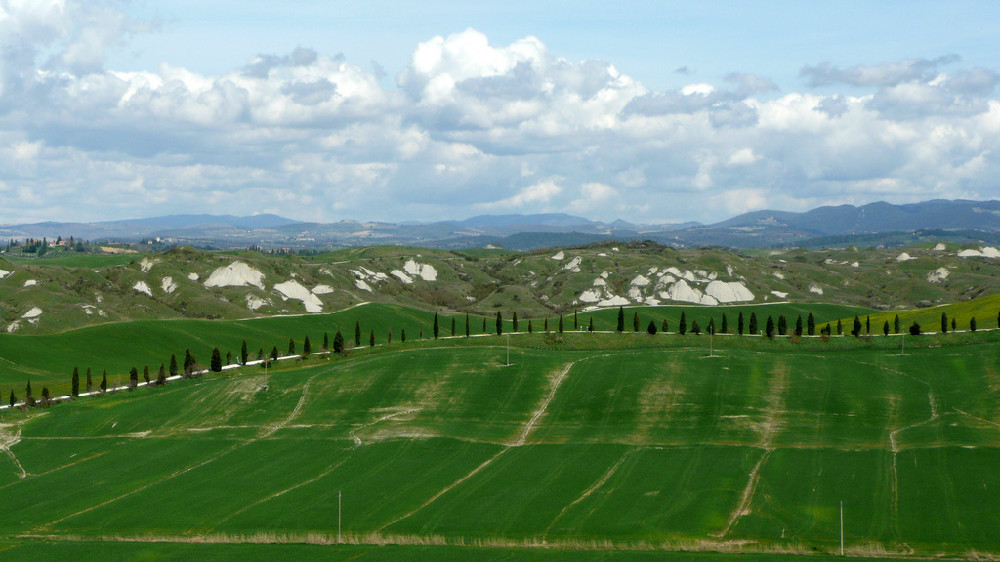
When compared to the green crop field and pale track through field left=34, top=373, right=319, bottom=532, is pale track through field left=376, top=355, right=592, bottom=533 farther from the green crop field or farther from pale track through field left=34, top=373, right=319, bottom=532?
pale track through field left=34, top=373, right=319, bottom=532

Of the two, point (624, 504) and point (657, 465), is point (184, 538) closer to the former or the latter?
point (624, 504)

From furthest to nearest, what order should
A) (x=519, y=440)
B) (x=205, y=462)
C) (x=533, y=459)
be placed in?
(x=519, y=440)
(x=205, y=462)
(x=533, y=459)

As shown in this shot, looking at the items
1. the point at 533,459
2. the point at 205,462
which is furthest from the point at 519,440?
the point at 205,462

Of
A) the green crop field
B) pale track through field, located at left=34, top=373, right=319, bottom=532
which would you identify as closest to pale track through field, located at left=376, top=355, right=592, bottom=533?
the green crop field

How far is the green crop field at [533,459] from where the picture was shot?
65375mm

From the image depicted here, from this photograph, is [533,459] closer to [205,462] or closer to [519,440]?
[519,440]

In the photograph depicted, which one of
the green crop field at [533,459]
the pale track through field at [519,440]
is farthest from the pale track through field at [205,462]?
the pale track through field at [519,440]

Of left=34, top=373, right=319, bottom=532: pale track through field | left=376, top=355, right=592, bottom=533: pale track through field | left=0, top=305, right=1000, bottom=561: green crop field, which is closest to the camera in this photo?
left=0, top=305, right=1000, bottom=561: green crop field

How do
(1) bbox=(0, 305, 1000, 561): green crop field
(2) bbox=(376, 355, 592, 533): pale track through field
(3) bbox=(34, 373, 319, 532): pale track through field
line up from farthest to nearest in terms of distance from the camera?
(3) bbox=(34, 373, 319, 532): pale track through field < (2) bbox=(376, 355, 592, 533): pale track through field < (1) bbox=(0, 305, 1000, 561): green crop field

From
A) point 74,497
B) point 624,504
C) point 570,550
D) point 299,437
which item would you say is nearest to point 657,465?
point 624,504

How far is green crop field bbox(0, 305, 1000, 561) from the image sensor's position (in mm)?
65375

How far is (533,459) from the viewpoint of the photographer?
86875 millimetres

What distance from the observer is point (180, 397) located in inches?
4744

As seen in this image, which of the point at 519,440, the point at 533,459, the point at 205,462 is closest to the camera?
the point at 533,459
